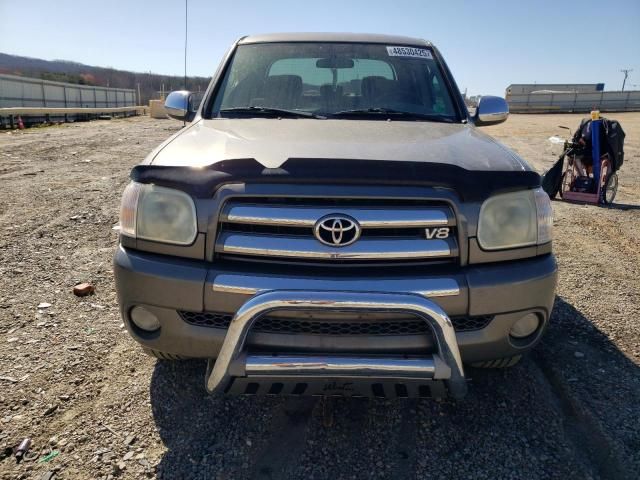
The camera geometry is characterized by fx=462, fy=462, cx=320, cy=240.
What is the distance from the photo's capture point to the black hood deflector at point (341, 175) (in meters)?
1.81

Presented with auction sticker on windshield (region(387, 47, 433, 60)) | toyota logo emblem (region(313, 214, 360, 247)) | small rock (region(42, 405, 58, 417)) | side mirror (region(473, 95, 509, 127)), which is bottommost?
small rock (region(42, 405, 58, 417))

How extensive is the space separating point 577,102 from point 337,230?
47187mm

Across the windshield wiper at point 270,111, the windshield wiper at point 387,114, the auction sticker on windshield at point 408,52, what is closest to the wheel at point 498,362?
the windshield wiper at point 387,114

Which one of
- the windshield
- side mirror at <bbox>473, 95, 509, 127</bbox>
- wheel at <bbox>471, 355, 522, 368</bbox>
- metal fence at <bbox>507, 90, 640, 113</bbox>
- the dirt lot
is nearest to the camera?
the dirt lot

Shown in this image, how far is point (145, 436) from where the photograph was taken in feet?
6.85

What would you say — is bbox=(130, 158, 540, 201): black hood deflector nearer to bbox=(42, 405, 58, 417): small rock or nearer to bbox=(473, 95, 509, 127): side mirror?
bbox=(42, 405, 58, 417): small rock

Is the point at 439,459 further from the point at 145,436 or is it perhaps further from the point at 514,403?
the point at 145,436

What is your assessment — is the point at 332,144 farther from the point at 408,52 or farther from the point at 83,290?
the point at 83,290

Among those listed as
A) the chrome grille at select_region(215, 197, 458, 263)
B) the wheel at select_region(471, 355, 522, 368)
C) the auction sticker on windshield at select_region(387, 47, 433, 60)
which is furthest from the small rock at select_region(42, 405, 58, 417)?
the auction sticker on windshield at select_region(387, 47, 433, 60)

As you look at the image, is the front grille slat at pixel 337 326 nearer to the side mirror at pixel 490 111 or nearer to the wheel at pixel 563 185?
the side mirror at pixel 490 111

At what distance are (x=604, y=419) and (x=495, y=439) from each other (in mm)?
582

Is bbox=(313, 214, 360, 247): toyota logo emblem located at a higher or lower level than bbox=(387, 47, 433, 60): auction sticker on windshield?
lower

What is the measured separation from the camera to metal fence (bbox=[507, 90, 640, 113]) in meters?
40.6

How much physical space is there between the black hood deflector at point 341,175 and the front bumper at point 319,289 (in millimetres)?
318
